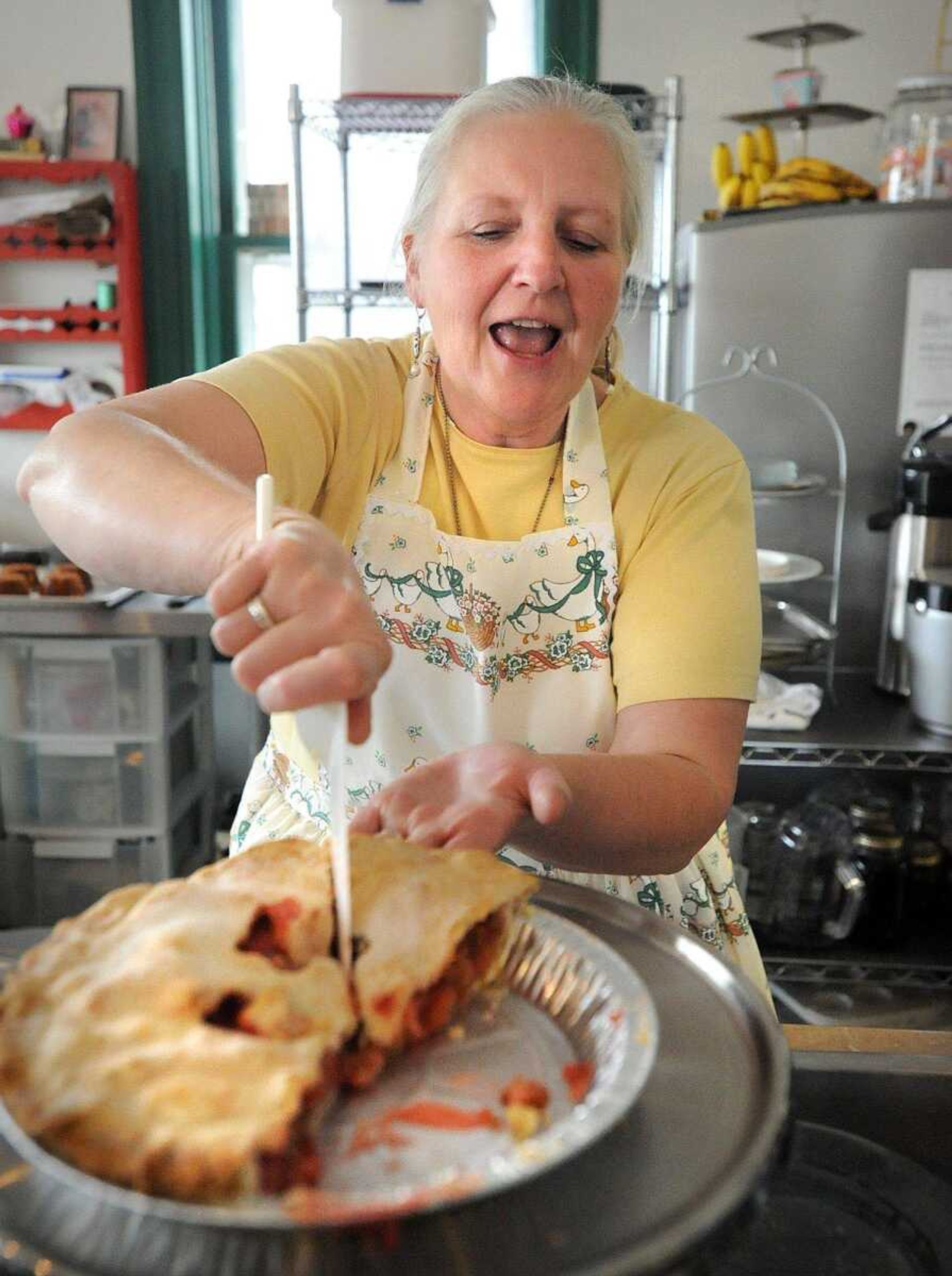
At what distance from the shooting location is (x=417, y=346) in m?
1.36

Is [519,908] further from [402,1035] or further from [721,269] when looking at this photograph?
[721,269]

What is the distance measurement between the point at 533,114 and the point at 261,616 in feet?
2.21

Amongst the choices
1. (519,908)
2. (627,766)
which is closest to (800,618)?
(627,766)

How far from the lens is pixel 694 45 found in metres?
3.03

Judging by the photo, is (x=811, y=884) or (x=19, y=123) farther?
(x=19, y=123)

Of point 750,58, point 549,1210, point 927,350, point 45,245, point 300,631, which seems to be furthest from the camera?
point 45,245

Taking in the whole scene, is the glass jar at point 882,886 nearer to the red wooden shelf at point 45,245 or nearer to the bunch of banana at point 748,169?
the bunch of banana at point 748,169

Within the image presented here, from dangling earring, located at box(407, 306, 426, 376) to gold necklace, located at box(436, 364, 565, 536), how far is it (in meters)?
0.05

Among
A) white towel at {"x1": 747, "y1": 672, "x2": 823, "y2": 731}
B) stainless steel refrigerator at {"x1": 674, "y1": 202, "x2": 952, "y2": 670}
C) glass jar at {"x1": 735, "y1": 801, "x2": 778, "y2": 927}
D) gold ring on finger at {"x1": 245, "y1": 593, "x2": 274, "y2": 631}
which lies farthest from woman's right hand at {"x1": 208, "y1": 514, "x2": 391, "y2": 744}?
stainless steel refrigerator at {"x1": 674, "y1": 202, "x2": 952, "y2": 670}

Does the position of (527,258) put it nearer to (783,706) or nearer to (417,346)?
(417,346)

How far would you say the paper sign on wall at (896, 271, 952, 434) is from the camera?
256 centimetres

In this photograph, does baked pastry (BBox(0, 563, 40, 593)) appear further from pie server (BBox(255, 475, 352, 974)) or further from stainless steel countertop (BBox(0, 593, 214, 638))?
pie server (BBox(255, 475, 352, 974))

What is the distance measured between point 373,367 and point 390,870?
2.31ft

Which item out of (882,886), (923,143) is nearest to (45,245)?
(923,143)
